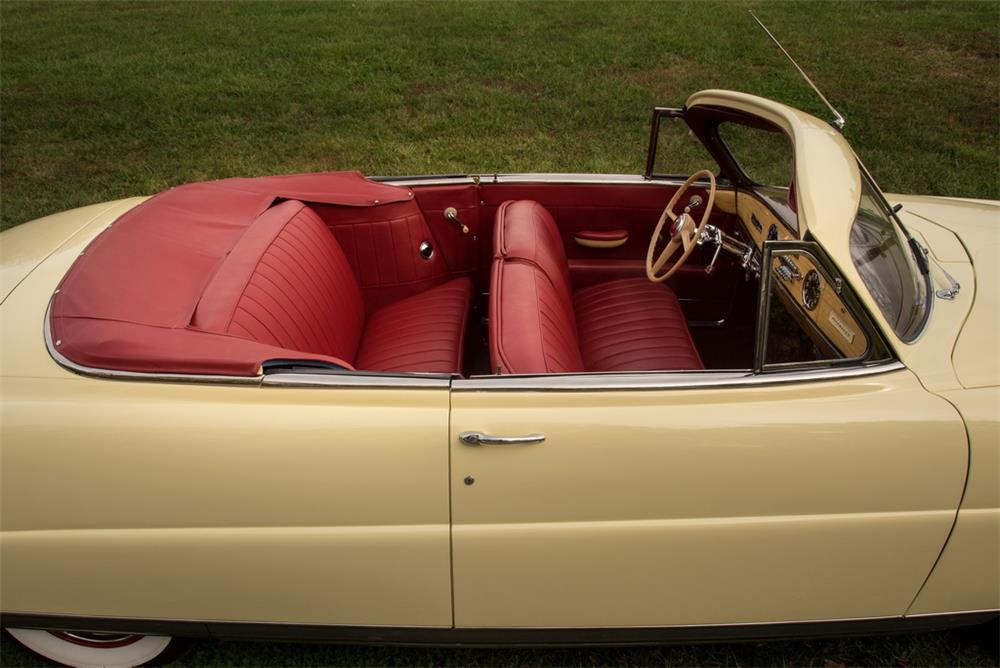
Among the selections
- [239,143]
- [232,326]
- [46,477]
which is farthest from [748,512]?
[239,143]

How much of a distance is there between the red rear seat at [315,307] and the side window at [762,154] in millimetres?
3126

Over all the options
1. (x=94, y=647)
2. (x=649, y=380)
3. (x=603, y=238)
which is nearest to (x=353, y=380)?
(x=649, y=380)

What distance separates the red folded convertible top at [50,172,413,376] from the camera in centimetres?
204

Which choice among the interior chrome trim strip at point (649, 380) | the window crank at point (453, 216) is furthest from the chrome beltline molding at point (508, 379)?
the window crank at point (453, 216)

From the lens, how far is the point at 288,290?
8.13 feet

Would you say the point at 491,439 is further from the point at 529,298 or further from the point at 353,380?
the point at 529,298

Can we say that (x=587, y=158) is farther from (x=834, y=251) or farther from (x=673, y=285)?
(x=834, y=251)

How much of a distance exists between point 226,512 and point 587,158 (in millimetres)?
4572

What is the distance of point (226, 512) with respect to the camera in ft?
6.49

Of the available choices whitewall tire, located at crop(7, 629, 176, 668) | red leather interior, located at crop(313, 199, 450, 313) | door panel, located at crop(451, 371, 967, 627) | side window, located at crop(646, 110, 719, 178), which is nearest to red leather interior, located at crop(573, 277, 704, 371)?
red leather interior, located at crop(313, 199, 450, 313)

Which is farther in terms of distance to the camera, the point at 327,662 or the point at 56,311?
the point at 327,662

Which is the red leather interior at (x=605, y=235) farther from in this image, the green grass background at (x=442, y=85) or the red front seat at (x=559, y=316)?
the green grass background at (x=442, y=85)

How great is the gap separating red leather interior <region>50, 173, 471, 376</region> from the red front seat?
451 millimetres

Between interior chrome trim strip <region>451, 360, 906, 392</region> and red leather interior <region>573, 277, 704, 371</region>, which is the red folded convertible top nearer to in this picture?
interior chrome trim strip <region>451, 360, 906, 392</region>
